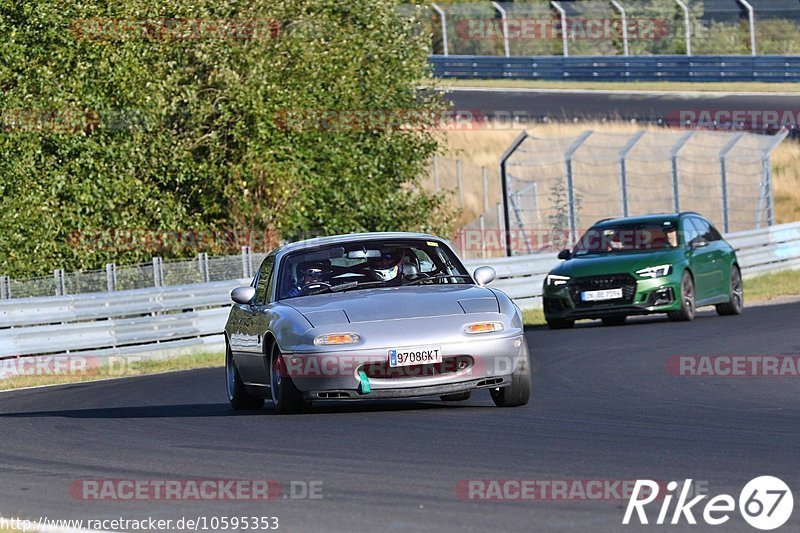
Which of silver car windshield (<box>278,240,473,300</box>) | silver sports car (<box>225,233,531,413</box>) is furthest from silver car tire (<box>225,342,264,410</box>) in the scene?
silver car windshield (<box>278,240,473,300</box>)

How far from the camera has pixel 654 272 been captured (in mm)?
20703

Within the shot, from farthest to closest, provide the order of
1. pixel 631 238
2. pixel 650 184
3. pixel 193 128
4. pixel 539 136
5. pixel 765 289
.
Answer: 1. pixel 539 136
2. pixel 650 184
3. pixel 765 289
4. pixel 193 128
5. pixel 631 238

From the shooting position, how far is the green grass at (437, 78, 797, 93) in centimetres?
4772

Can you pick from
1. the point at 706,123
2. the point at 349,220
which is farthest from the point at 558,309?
the point at 706,123

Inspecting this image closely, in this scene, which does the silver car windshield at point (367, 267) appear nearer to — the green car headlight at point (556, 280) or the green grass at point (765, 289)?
the green car headlight at point (556, 280)

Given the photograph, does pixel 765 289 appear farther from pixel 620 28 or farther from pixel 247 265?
pixel 620 28

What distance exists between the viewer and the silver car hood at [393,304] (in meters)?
10.8

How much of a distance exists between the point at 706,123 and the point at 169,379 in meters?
27.6

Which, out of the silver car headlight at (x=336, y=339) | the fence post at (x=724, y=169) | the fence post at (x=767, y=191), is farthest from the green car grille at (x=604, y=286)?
the fence post at (x=767, y=191)

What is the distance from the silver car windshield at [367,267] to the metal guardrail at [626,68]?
33.8 metres

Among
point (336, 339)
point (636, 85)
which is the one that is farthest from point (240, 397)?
point (636, 85)

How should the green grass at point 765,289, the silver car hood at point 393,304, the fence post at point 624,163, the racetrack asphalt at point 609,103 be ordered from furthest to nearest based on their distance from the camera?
the racetrack asphalt at point 609,103, the fence post at point 624,163, the green grass at point 765,289, the silver car hood at point 393,304

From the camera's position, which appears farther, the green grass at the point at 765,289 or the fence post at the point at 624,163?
the fence post at the point at 624,163

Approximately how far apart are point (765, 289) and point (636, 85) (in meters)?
24.2
